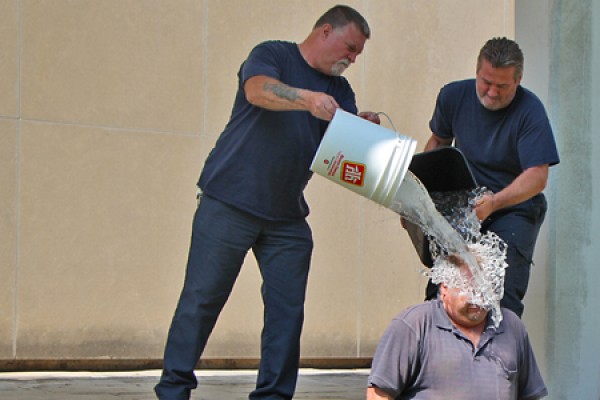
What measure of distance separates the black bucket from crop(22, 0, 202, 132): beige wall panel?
2638mm

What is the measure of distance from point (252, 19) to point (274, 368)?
324cm

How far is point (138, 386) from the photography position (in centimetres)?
566

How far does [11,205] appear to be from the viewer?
6141mm

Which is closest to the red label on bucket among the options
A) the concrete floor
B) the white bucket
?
the white bucket

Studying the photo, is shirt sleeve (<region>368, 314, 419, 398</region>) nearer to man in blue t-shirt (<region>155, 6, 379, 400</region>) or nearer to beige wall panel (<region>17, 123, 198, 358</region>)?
man in blue t-shirt (<region>155, 6, 379, 400</region>)

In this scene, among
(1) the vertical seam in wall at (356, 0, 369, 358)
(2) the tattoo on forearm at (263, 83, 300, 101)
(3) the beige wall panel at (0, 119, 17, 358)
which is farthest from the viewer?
(1) the vertical seam in wall at (356, 0, 369, 358)

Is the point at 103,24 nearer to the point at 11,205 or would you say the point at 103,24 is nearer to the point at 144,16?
the point at 144,16

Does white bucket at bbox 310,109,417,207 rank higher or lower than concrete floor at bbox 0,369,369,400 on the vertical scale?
higher

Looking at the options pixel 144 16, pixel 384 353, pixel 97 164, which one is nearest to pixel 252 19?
pixel 144 16

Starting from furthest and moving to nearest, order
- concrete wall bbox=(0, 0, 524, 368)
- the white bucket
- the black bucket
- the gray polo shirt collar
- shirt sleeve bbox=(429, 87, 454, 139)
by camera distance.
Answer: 1. concrete wall bbox=(0, 0, 524, 368)
2. shirt sleeve bbox=(429, 87, 454, 139)
3. the black bucket
4. the white bucket
5. the gray polo shirt collar

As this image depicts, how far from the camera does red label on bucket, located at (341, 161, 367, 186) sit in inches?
149

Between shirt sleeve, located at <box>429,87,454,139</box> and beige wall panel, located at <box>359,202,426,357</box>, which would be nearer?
shirt sleeve, located at <box>429,87,454,139</box>

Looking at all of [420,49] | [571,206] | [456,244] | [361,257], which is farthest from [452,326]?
[420,49]

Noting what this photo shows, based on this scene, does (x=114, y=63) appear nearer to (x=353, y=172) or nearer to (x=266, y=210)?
(x=266, y=210)
